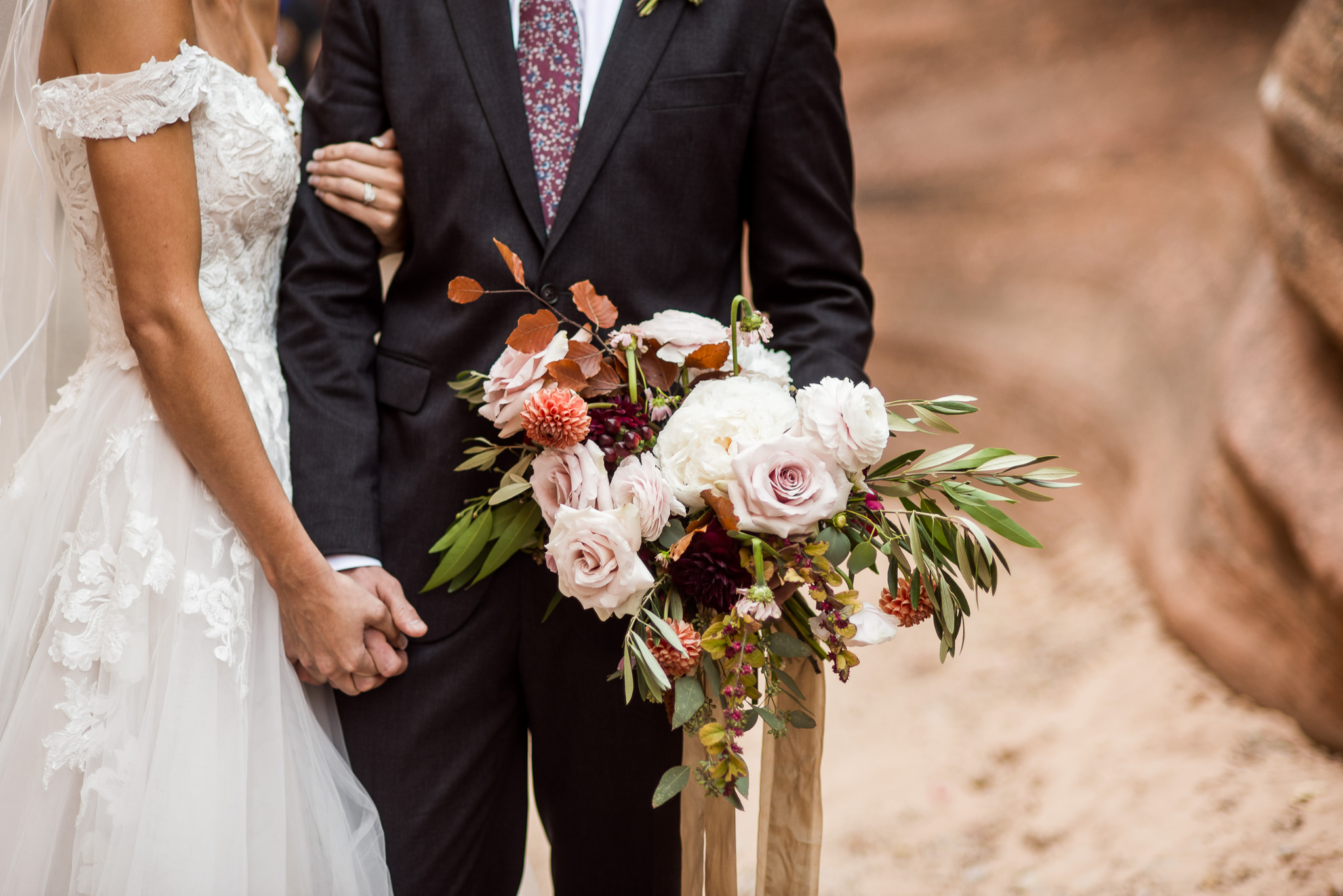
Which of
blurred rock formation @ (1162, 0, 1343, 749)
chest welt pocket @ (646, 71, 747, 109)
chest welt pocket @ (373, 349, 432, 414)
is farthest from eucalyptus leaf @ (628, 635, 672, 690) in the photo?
blurred rock formation @ (1162, 0, 1343, 749)

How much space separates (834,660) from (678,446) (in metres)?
0.28

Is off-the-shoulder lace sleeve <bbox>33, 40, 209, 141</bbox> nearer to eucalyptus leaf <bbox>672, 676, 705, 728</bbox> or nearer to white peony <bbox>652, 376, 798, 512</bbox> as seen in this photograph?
white peony <bbox>652, 376, 798, 512</bbox>

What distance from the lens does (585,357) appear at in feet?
3.45

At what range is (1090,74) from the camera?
392 cm

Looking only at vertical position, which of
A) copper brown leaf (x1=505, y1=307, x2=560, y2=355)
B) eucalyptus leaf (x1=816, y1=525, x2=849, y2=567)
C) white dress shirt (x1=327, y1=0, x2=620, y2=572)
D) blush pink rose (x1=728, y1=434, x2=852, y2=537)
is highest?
white dress shirt (x1=327, y1=0, x2=620, y2=572)

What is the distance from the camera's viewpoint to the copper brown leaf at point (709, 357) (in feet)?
3.43

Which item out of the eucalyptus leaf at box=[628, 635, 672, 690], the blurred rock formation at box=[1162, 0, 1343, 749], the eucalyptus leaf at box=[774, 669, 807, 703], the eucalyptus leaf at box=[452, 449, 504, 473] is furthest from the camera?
the blurred rock formation at box=[1162, 0, 1343, 749]

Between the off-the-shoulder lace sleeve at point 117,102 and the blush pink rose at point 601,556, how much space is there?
25.5 inches

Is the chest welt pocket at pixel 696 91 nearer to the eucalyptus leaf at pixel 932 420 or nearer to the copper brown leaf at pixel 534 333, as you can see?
the copper brown leaf at pixel 534 333

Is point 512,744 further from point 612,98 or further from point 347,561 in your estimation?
point 612,98

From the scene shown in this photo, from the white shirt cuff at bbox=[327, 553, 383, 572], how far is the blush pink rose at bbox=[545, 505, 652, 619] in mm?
423

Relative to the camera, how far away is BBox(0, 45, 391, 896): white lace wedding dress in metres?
1.03

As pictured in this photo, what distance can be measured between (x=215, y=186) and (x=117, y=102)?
0.15 meters

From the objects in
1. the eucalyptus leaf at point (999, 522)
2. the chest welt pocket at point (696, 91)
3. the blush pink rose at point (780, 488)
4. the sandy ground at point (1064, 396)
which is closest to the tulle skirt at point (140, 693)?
the sandy ground at point (1064, 396)
